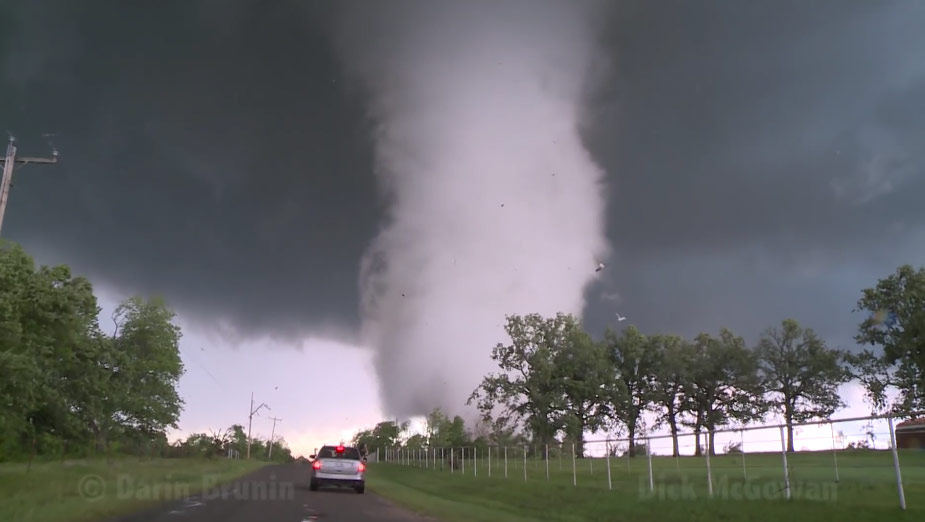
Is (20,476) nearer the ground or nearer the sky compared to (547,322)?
nearer the ground

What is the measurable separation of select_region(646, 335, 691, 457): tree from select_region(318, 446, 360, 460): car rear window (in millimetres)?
63597

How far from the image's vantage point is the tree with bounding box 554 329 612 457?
72.6 meters

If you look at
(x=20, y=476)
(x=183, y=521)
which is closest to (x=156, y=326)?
(x=20, y=476)

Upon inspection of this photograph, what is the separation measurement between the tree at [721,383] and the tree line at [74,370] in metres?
63.1

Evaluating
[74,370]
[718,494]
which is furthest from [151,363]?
A: [718,494]

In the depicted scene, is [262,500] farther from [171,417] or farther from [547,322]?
[171,417]

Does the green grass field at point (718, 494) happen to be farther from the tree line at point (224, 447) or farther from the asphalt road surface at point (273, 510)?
the tree line at point (224, 447)

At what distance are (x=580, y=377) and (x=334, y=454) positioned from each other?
50.2m

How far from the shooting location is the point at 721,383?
274ft

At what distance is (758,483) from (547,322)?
5305cm

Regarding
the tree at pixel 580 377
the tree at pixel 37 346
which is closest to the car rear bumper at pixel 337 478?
the tree at pixel 37 346

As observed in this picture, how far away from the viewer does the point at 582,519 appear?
2000 cm

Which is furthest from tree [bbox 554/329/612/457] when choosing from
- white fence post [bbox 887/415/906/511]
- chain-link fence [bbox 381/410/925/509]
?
white fence post [bbox 887/415/906/511]
